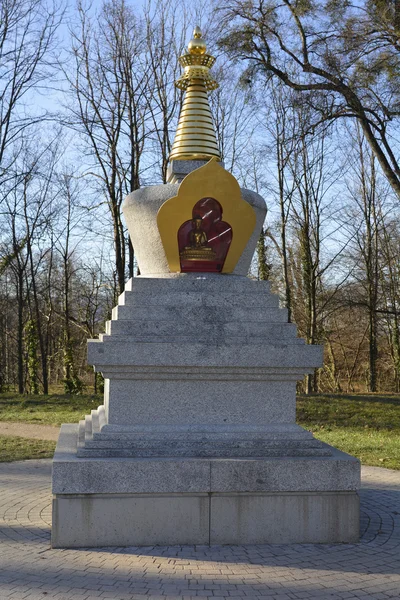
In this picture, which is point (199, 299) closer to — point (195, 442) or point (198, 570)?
point (195, 442)

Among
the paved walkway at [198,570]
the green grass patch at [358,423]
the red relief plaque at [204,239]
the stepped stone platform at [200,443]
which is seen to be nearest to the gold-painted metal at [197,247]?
the red relief plaque at [204,239]

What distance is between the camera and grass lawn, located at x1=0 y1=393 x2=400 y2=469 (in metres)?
10.1

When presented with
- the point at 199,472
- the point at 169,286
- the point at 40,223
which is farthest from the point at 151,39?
the point at 199,472

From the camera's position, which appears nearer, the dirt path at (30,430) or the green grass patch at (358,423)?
the green grass patch at (358,423)

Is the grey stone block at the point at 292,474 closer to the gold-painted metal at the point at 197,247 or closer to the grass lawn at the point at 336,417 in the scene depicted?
the gold-painted metal at the point at 197,247

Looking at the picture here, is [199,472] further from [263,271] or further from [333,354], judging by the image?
[333,354]

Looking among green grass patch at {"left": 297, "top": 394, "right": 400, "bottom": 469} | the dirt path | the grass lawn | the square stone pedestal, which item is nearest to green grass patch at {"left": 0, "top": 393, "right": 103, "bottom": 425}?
the grass lawn

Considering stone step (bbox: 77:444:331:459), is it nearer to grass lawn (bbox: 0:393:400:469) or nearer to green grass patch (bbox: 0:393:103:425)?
grass lawn (bbox: 0:393:400:469)

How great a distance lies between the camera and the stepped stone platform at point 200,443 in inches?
188

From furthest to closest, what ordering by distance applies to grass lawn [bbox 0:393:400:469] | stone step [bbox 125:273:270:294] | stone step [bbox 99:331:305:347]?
1. grass lawn [bbox 0:393:400:469]
2. stone step [bbox 125:273:270:294]
3. stone step [bbox 99:331:305:347]

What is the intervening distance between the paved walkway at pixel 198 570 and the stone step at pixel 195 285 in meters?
2.31

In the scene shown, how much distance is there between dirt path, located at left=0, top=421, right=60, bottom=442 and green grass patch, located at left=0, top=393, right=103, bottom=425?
1.35 feet

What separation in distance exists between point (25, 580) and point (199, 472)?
153 cm

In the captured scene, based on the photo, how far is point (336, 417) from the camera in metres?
13.8
